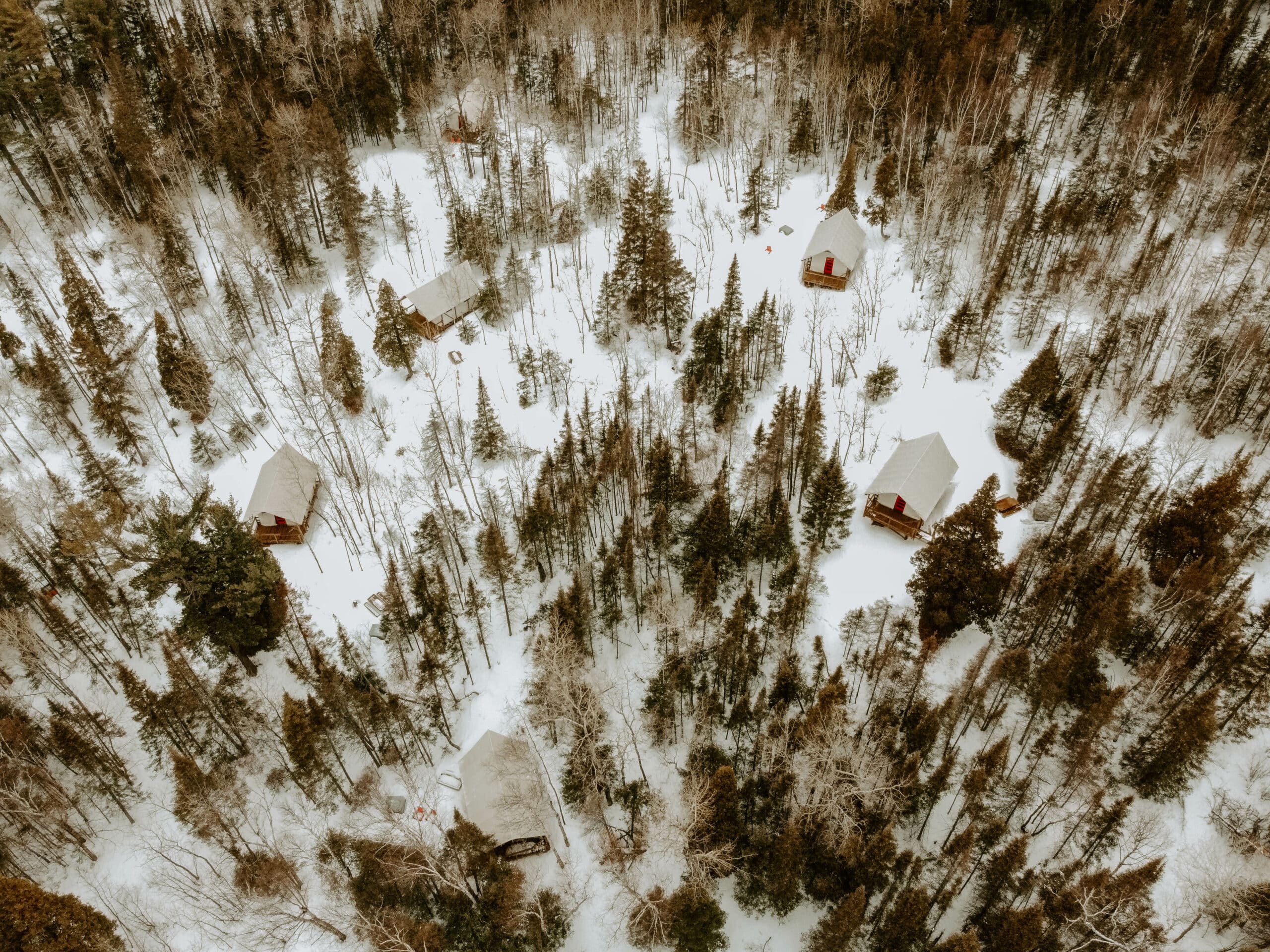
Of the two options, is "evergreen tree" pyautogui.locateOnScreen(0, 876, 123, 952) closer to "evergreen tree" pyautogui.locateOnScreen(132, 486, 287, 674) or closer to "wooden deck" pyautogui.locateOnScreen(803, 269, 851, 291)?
"evergreen tree" pyautogui.locateOnScreen(132, 486, 287, 674)

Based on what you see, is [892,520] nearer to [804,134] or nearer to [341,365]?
[341,365]

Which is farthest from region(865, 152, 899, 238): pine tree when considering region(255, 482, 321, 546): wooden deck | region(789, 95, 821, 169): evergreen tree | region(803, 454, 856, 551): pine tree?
region(255, 482, 321, 546): wooden deck

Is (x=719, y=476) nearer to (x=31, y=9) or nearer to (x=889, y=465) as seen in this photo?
(x=889, y=465)

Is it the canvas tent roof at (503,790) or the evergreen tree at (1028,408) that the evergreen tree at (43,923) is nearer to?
the canvas tent roof at (503,790)

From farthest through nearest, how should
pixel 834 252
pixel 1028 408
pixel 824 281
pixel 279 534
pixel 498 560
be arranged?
pixel 824 281, pixel 834 252, pixel 279 534, pixel 1028 408, pixel 498 560

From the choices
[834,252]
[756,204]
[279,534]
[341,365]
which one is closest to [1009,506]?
[834,252]

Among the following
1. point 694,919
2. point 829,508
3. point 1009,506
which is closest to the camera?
point 694,919

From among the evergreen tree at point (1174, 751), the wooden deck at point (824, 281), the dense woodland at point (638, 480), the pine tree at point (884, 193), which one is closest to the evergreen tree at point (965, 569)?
the dense woodland at point (638, 480)
